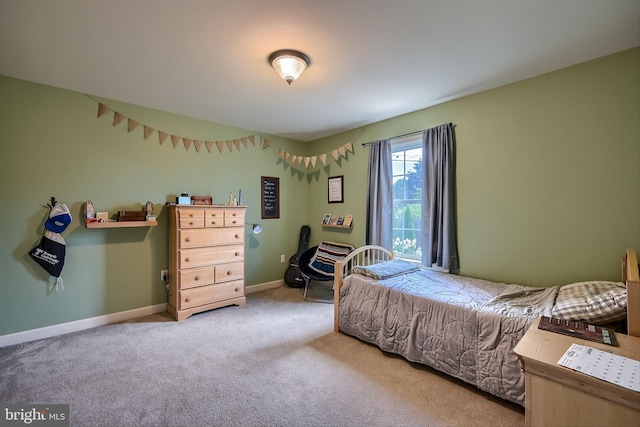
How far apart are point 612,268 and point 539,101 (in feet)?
4.68

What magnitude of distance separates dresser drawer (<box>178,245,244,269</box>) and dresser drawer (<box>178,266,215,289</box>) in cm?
6

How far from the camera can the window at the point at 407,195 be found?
10.9ft

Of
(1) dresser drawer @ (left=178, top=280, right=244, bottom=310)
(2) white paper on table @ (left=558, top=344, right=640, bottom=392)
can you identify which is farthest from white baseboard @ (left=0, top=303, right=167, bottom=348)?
(2) white paper on table @ (left=558, top=344, right=640, bottom=392)

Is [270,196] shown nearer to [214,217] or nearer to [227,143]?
[227,143]

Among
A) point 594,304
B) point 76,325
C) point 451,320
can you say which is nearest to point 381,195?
point 451,320

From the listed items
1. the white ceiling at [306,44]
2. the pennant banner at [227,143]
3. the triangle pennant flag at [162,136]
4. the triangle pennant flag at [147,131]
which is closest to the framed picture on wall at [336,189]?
the pennant banner at [227,143]

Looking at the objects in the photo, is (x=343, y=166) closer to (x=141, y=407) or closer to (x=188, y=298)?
(x=188, y=298)

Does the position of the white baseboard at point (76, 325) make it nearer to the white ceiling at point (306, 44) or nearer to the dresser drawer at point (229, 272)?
the dresser drawer at point (229, 272)

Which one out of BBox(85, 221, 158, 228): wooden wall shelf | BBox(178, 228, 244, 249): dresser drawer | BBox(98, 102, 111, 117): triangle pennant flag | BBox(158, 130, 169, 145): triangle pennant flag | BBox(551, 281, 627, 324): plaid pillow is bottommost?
BBox(551, 281, 627, 324): plaid pillow

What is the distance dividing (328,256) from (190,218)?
1878 millimetres

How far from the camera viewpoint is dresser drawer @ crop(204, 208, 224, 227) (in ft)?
10.6

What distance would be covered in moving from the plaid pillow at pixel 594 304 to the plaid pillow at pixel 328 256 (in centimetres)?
240

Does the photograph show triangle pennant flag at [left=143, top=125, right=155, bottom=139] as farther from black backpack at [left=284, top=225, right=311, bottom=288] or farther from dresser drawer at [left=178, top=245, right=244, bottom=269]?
black backpack at [left=284, top=225, right=311, bottom=288]

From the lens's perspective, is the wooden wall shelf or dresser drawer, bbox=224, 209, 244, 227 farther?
dresser drawer, bbox=224, 209, 244, 227
